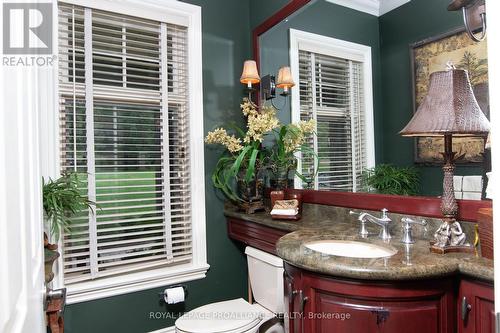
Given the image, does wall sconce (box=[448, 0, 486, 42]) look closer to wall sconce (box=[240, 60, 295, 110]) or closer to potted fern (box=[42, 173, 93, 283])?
wall sconce (box=[240, 60, 295, 110])

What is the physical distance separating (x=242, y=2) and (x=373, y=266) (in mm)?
2227

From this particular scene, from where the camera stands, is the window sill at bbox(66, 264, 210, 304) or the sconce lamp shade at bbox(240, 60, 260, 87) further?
the sconce lamp shade at bbox(240, 60, 260, 87)

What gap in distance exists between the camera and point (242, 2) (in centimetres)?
248

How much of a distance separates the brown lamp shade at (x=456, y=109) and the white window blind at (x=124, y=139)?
1.57 metres

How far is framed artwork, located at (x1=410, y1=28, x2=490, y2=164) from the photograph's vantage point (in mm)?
1166

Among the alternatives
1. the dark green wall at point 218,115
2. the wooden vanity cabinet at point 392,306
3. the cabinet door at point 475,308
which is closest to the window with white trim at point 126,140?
the dark green wall at point 218,115

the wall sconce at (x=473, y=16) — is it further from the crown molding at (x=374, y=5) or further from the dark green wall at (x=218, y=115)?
the dark green wall at (x=218, y=115)

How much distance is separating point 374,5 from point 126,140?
1629mm

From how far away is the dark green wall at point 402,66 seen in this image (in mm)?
1336

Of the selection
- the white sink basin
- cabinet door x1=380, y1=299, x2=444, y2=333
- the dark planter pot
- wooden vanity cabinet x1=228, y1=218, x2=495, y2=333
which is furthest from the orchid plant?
cabinet door x1=380, y1=299, x2=444, y2=333

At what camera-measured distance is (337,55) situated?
175 cm

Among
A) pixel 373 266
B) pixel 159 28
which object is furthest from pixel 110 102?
pixel 373 266

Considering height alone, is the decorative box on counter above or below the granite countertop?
above

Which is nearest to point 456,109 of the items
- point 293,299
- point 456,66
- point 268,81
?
point 456,66
